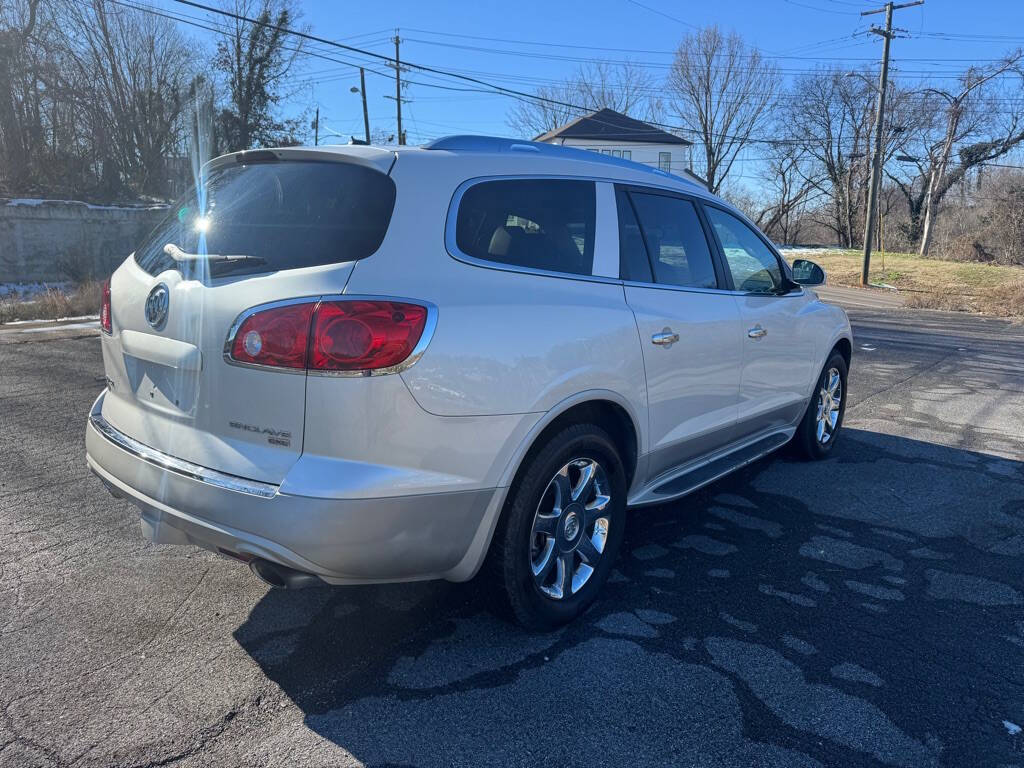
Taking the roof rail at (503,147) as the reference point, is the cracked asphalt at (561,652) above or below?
below

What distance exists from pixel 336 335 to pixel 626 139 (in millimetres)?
55025

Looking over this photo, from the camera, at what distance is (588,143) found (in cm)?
5247

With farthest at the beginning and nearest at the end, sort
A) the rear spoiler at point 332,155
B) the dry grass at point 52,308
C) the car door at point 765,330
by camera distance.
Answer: the dry grass at point 52,308
the car door at point 765,330
the rear spoiler at point 332,155

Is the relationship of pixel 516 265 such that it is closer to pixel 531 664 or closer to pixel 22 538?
pixel 531 664

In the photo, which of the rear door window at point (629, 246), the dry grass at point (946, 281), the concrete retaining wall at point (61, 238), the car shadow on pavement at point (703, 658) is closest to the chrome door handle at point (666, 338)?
the rear door window at point (629, 246)

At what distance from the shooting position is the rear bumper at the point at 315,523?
2.41 metres

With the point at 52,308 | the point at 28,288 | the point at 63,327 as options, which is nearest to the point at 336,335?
the point at 63,327

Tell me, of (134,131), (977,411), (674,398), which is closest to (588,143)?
(134,131)

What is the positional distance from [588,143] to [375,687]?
52996 millimetres

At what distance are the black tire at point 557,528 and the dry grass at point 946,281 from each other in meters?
19.3

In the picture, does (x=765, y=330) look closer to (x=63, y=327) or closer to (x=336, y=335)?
(x=336, y=335)

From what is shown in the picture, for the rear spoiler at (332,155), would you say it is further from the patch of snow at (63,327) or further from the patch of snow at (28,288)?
the patch of snow at (28,288)

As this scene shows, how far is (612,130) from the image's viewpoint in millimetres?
52875

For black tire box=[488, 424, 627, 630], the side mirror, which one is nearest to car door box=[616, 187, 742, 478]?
black tire box=[488, 424, 627, 630]
